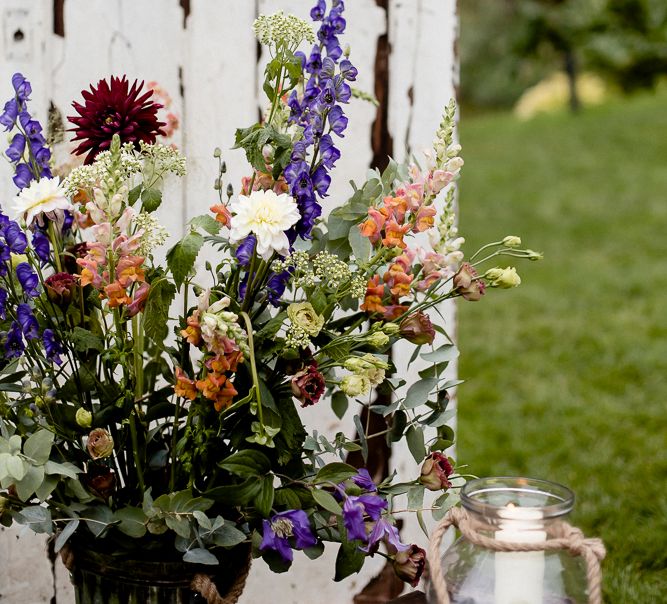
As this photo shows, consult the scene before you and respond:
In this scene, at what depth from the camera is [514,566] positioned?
90 centimetres

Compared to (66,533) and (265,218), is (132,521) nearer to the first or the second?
(66,533)

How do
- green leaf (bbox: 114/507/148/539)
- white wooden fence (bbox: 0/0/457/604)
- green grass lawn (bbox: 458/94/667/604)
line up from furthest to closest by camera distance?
green grass lawn (bbox: 458/94/667/604)
white wooden fence (bbox: 0/0/457/604)
green leaf (bbox: 114/507/148/539)

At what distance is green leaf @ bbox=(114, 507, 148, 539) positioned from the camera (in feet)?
3.20

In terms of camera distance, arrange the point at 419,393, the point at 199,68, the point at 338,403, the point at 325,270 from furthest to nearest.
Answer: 1. the point at 199,68
2. the point at 338,403
3. the point at 419,393
4. the point at 325,270

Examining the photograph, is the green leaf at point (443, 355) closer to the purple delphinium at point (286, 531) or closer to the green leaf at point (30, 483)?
the purple delphinium at point (286, 531)

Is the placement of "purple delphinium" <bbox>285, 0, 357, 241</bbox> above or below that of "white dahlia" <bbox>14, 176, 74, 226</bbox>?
above

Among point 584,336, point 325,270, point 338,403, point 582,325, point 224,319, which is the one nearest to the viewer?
point 224,319

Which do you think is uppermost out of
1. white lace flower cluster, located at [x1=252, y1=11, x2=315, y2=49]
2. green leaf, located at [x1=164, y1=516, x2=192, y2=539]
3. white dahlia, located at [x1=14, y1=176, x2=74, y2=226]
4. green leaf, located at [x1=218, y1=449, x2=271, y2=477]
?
white lace flower cluster, located at [x1=252, y1=11, x2=315, y2=49]

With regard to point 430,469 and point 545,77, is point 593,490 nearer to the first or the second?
point 430,469

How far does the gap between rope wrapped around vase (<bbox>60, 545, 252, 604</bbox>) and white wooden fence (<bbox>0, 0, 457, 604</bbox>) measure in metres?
0.45

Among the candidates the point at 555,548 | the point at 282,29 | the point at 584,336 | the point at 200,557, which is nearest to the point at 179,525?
the point at 200,557

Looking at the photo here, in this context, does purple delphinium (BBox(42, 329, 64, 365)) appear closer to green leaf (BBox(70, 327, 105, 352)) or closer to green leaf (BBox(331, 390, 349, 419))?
green leaf (BBox(70, 327, 105, 352))

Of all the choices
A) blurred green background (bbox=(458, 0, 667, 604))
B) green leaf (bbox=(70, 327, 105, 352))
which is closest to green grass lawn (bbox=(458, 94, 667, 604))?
blurred green background (bbox=(458, 0, 667, 604))

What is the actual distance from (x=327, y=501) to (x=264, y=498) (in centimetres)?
6
